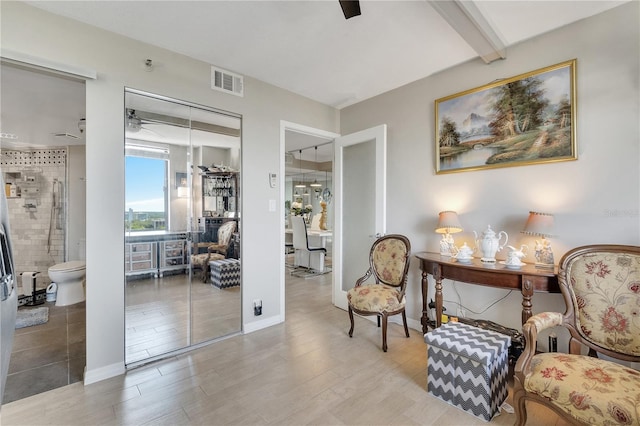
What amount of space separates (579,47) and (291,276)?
4.95 metres

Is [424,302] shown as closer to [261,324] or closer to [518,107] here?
[261,324]

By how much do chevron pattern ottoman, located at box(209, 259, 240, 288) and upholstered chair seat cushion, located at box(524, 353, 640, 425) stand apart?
97.5 inches

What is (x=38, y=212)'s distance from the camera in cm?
427

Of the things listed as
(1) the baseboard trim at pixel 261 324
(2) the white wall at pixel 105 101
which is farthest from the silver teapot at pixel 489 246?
(2) the white wall at pixel 105 101

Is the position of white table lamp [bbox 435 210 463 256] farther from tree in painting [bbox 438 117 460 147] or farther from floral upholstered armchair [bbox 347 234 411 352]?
tree in painting [bbox 438 117 460 147]

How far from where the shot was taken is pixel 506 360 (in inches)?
74.2

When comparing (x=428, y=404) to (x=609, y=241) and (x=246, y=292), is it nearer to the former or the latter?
(x=609, y=241)

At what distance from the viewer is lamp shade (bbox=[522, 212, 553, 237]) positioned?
208 centimetres

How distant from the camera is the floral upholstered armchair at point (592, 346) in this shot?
4.14ft

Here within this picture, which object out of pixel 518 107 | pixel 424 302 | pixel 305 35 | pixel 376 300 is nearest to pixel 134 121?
pixel 305 35

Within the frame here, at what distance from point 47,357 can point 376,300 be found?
2933 mm

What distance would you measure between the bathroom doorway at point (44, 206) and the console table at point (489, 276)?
9.76 feet

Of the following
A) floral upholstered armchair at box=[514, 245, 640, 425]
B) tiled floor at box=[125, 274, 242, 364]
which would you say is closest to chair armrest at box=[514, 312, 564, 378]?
floral upholstered armchair at box=[514, 245, 640, 425]

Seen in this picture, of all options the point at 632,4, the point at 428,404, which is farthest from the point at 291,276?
the point at 632,4
